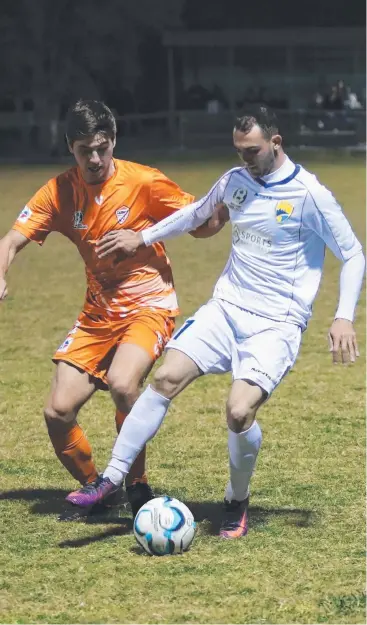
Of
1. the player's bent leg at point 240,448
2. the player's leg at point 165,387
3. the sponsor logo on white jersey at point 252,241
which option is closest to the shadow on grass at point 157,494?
the player's bent leg at point 240,448

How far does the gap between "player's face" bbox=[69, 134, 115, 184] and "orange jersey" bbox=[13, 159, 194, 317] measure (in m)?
0.10

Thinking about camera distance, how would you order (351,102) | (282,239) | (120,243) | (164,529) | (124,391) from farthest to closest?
(351,102), (120,243), (124,391), (282,239), (164,529)

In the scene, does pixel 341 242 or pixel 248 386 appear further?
pixel 341 242

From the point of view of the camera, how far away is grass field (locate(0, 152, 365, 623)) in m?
4.98

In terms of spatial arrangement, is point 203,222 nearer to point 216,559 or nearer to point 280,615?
point 216,559

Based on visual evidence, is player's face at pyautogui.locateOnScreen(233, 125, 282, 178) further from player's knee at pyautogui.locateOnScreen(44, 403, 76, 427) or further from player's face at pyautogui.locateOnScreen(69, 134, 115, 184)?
player's knee at pyautogui.locateOnScreen(44, 403, 76, 427)

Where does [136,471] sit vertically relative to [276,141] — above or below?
below

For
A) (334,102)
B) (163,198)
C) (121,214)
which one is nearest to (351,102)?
(334,102)

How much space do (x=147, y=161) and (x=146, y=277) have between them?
27.4 meters

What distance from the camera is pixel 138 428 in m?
5.77

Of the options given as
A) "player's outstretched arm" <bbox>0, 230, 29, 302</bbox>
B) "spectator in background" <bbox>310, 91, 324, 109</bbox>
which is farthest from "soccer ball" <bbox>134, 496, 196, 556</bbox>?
"spectator in background" <bbox>310, 91, 324, 109</bbox>

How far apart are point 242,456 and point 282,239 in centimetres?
109

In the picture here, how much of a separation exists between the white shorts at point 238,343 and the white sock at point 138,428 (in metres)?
0.28

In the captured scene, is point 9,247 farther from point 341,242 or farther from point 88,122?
point 341,242
